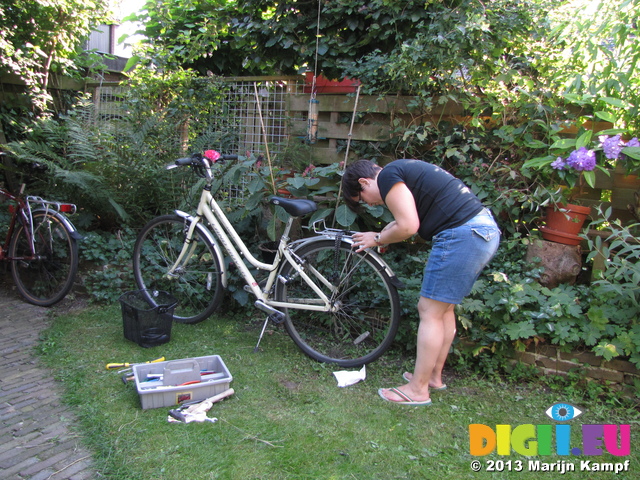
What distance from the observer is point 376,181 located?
2.57 m

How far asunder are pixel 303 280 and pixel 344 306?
1.07 ft

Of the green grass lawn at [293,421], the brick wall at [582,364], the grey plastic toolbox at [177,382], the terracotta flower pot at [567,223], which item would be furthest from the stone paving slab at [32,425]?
the terracotta flower pot at [567,223]

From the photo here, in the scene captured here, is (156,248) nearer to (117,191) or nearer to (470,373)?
(117,191)

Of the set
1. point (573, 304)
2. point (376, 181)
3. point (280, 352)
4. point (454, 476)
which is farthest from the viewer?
point (280, 352)

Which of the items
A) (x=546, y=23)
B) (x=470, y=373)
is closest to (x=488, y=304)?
(x=470, y=373)

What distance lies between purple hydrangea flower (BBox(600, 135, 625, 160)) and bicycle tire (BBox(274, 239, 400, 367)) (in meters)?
→ 1.56

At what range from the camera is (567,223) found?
3.11 metres

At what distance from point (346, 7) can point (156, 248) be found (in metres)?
2.70

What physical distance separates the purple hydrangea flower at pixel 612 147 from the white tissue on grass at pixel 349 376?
200 cm

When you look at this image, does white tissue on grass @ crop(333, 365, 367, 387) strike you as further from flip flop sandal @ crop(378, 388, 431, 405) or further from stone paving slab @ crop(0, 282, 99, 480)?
stone paving slab @ crop(0, 282, 99, 480)

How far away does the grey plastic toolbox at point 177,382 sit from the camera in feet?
8.11

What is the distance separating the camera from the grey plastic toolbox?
97.3 inches
